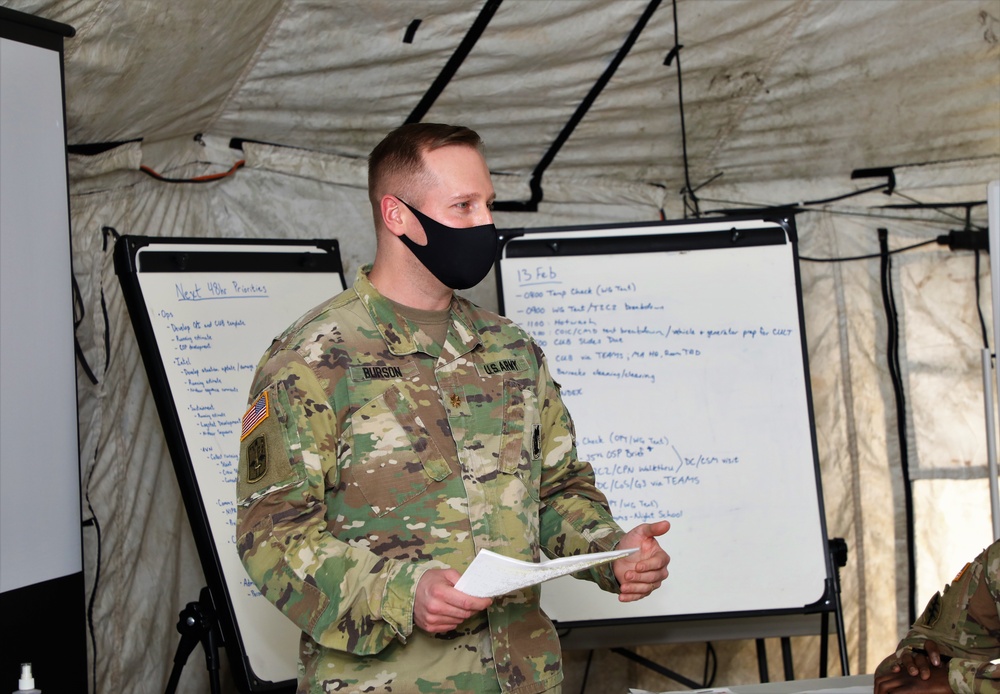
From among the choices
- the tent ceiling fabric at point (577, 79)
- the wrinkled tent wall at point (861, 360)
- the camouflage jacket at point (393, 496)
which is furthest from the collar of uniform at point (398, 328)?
the wrinkled tent wall at point (861, 360)

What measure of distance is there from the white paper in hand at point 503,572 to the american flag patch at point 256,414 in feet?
1.27

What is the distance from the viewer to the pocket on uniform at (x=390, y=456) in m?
1.55

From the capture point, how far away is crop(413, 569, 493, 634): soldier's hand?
135 cm

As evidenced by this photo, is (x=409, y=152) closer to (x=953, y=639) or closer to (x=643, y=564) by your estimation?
(x=643, y=564)

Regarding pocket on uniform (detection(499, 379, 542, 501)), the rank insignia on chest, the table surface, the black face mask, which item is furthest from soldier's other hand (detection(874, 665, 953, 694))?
the rank insignia on chest

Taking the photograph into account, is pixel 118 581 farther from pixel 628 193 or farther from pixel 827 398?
pixel 827 398

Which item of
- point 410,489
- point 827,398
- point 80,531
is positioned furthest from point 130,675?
point 827,398

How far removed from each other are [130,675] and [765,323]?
190cm

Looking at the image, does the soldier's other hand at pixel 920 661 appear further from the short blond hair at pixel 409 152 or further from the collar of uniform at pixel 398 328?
the short blond hair at pixel 409 152

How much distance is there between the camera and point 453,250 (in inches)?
66.3

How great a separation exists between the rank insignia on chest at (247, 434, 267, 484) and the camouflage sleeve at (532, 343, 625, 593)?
1.66ft

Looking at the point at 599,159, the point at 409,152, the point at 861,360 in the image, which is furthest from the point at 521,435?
the point at 861,360

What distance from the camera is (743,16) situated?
291cm

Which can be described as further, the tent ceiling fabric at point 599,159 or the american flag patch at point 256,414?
the tent ceiling fabric at point 599,159
